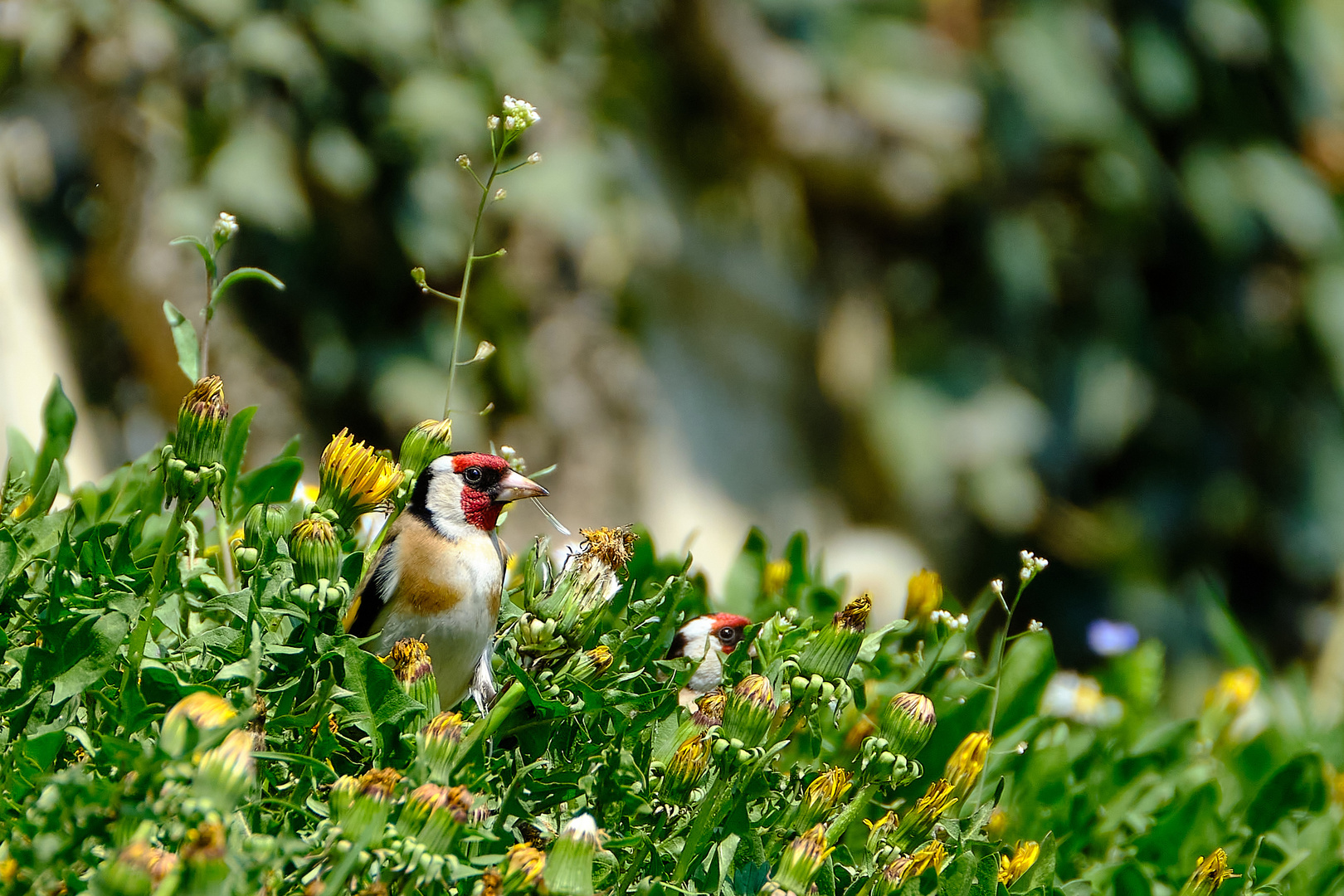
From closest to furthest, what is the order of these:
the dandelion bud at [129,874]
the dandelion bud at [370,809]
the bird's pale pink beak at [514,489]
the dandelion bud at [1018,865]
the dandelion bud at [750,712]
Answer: the dandelion bud at [129,874], the dandelion bud at [370,809], the dandelion bud at [750,712], the dandelion bud at [1018,865], the bird's pale pink beak at [514,489]

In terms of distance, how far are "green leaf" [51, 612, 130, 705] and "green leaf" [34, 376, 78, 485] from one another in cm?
44

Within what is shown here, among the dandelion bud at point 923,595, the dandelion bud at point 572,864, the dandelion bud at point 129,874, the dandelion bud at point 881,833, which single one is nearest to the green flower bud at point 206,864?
the dandelion bud at point 129,874

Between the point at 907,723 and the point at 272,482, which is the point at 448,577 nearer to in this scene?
the point at 272,482

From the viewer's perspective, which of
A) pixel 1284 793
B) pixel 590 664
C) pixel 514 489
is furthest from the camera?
pixel 1284 793

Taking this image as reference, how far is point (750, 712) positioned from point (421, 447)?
469 mm

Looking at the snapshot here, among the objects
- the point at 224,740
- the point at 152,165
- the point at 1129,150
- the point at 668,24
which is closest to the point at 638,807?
the point at 224,740

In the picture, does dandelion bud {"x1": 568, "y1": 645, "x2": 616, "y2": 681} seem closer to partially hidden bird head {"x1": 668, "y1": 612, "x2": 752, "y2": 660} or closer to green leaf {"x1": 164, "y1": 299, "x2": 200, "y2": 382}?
partially hidden bird head {"x1": 668, "y1": 612, "x2": 752, "y2": 660}

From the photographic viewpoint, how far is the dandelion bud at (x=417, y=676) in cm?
108

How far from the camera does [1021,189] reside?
5.79 meters

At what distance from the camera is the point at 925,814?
1159 mm

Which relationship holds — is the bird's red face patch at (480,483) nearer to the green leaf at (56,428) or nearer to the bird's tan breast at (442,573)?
the bird's tan breast at (442,573)

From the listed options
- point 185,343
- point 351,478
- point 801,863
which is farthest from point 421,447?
point 801,863

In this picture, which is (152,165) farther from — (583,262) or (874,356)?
(874,356)

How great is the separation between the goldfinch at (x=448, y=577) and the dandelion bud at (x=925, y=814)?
0.45m
